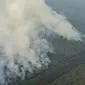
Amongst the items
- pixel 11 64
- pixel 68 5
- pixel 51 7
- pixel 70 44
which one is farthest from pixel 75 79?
pixel 68 5

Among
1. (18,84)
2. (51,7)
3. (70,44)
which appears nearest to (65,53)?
(70,44)

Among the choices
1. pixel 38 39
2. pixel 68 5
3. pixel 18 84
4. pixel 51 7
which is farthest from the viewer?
pixel 68 5

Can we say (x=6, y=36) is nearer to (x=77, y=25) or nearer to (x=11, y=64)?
(x=11, y=64)

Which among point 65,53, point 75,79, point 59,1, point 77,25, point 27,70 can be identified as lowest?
point 75,79

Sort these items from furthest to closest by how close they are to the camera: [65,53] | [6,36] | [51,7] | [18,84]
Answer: [51,7]
[6,36]
[65,53]
[18,84]

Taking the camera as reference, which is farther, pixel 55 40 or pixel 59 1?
pixel 59 1

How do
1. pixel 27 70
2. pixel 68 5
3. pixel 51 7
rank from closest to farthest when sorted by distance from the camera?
1. pixel 27 70
2. pixel 51 7
3. pixel 68 5

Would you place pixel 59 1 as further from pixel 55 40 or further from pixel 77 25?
pixel 55 40

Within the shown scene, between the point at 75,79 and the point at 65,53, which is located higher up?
the point at 65,53

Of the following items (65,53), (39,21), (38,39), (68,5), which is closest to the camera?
(65,53)
